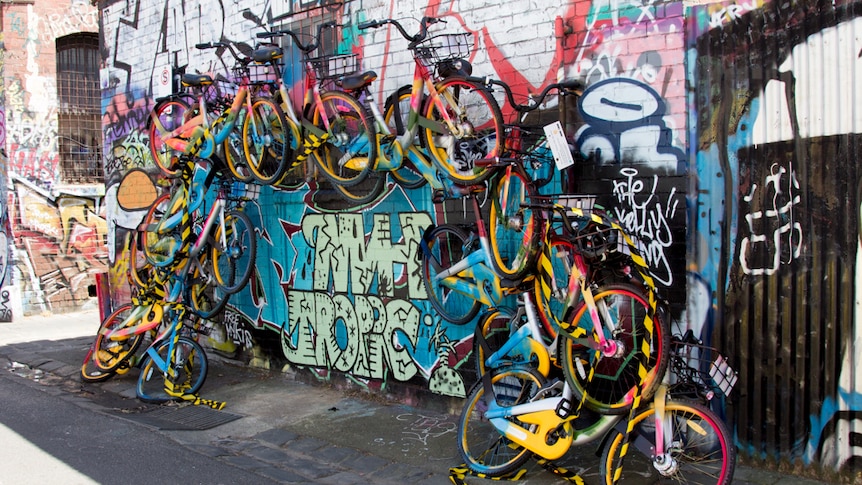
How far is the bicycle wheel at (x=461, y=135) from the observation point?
19.3 ft

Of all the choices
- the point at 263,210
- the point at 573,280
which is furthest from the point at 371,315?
the point at 573,280

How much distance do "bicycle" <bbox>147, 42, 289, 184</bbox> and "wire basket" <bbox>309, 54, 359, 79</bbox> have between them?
1.73ft

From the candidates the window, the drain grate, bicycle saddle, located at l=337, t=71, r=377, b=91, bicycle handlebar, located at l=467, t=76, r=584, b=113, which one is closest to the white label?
bicycle handlebar, located at l=467, t=76, r=584, b=113

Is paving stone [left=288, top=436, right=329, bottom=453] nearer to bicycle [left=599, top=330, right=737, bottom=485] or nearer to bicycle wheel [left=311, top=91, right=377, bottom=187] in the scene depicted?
bicycle wheel [left=311, top=91, right=377, bottom=187]

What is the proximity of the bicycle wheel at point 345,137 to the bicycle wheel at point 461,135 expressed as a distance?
1.85 feet

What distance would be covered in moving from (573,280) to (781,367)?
161 centimetres

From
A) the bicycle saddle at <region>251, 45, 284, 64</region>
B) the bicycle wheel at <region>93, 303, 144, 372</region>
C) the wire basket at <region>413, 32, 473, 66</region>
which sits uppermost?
the bicycle saddle at <region>251, 45, 284, 64</region>

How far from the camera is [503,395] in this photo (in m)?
5.74

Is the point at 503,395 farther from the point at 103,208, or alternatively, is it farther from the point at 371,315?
the point at 103,208

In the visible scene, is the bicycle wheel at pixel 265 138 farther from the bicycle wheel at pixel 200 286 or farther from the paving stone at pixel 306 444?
the paving stone at pixel 306 444

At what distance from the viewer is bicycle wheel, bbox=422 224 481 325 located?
661 cm

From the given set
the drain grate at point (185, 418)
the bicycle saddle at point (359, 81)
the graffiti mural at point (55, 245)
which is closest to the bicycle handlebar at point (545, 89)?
the bicycle saddle at point (359, 81)

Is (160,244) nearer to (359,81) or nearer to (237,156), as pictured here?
(237,156)

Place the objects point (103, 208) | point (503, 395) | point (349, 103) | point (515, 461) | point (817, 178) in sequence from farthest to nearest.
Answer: point (103, 208)
point (349, 103)
point (503, 395)
point (515, 461)
point (817, 178)
